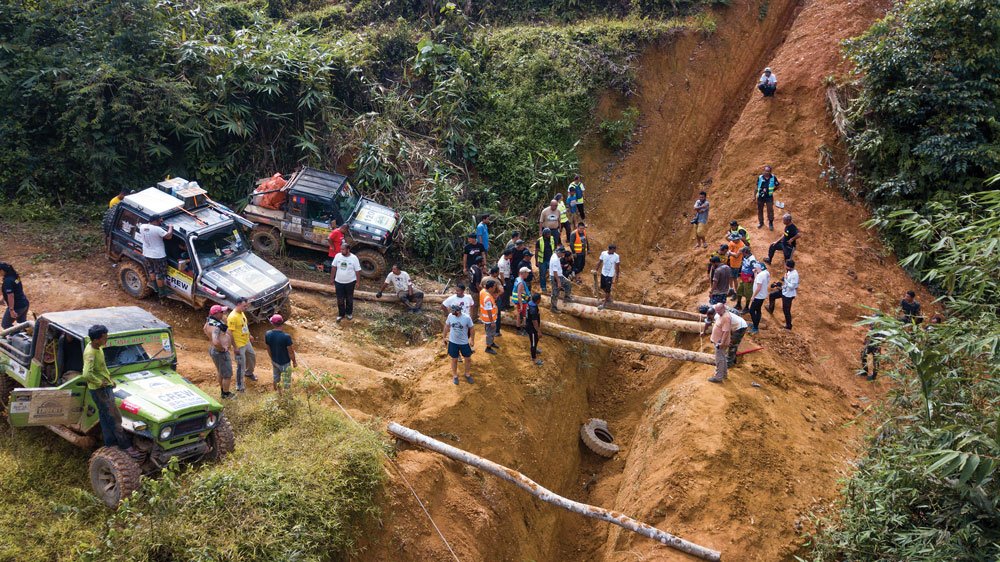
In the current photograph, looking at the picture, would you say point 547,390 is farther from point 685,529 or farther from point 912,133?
point 912,133

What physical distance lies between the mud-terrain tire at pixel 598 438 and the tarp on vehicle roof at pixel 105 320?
7421mm

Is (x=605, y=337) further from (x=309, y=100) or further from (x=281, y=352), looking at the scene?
(x=309, y=100)

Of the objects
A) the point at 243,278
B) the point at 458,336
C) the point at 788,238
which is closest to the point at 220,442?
the point at 458,336

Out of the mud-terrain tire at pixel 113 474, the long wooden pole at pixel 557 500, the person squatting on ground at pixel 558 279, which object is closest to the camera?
the mud-terrain tire at pixel 113 474

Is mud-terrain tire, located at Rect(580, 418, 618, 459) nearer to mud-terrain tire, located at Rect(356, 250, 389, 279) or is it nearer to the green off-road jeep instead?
mud-terrain tire, located at Rect(356, 250, 389, 279)

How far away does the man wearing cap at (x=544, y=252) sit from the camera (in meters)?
14.4

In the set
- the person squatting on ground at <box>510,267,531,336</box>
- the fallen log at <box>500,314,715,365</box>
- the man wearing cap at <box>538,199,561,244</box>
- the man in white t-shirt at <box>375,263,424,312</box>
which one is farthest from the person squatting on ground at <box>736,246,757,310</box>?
the man in white t-shirt at <box>375,263,424,312</box>

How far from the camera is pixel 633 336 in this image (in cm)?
1556

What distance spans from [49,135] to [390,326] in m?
9.29

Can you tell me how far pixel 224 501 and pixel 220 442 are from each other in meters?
1.42

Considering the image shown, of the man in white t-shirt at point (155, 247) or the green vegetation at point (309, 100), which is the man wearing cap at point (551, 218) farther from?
the man in white t-shirt at point (155, 247)

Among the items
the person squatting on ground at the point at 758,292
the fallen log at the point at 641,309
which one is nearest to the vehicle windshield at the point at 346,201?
the fallen log at the point at 641,309

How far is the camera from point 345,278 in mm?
13477

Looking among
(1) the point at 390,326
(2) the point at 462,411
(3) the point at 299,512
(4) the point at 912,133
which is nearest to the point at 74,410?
(3) the point at 299,512
